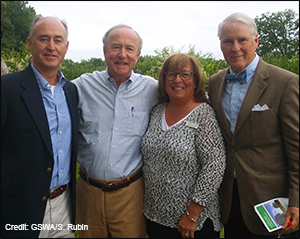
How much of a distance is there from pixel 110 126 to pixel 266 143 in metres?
1.71

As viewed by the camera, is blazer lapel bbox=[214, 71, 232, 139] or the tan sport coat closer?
the tan sport coat

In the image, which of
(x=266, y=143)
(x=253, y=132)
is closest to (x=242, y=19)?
(x=253, y=132)

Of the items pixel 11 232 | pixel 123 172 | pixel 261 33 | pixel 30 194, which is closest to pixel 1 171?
pixel 30 194

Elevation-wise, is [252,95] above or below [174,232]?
above

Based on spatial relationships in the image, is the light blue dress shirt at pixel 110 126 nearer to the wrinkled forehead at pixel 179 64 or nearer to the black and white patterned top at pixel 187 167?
the black and white patterned top at pixel 187 167

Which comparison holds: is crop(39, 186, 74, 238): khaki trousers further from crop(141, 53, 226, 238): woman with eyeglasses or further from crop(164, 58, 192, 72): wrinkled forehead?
crop(164, 58, 192, 72): wrinkled forehead

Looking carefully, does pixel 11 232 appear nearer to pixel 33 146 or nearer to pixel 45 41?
pixel 33 146

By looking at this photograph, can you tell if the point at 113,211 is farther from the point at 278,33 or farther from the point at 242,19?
the point at 278,33

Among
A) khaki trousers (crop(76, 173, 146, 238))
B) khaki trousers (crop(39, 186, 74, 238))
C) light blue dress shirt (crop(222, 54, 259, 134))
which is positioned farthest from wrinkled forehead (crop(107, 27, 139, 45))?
khaki trousers (crop(39, 186, 74, 238))

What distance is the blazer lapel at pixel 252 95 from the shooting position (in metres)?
2.45

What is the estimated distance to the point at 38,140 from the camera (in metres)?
2.19

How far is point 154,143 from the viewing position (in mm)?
2705

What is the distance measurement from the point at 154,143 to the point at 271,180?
127 centimetres

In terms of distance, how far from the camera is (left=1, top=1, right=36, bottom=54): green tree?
1387 inches
